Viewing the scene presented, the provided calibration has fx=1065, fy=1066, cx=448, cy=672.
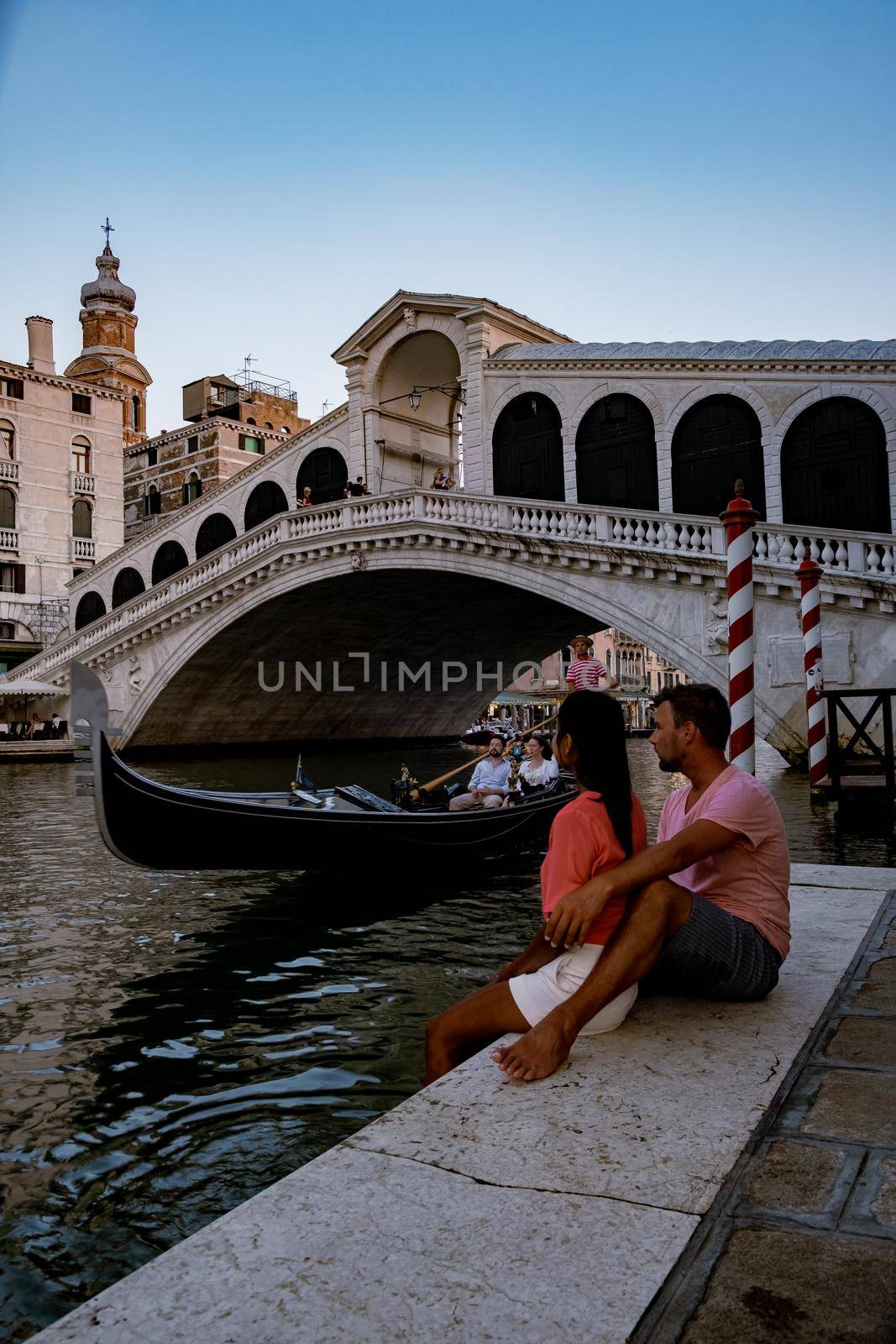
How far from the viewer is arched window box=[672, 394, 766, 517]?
49.1 ft

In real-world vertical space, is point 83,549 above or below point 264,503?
above

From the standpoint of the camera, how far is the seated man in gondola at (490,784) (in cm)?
755

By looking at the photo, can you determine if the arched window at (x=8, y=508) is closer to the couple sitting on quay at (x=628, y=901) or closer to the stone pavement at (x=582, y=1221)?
the couple sitting on quay at (x=628, y=901)

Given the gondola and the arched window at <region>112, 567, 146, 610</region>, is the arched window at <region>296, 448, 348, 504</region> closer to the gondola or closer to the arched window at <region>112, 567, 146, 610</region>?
the arched window at <region>112, 567, 146, 610</region>

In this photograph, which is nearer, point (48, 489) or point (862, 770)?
point (862, 770)

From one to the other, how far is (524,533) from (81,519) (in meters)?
17.7

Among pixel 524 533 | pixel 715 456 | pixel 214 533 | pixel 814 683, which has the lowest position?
pixel 814 683

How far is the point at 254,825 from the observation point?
5.89m

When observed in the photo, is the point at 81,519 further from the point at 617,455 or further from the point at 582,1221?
the point at 582,1221

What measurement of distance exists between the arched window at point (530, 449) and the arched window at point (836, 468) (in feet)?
12.6

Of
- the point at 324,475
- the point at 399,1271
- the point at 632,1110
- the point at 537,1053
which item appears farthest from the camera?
the point at 324,475

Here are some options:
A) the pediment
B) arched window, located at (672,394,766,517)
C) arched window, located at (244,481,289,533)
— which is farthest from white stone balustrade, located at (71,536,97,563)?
arched window, located at (672,394,766,517)

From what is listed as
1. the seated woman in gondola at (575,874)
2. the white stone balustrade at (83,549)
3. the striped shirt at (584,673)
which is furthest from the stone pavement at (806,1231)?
the white stone balustrade at (83,549)

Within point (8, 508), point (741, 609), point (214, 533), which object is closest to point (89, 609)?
point (8, 508)
